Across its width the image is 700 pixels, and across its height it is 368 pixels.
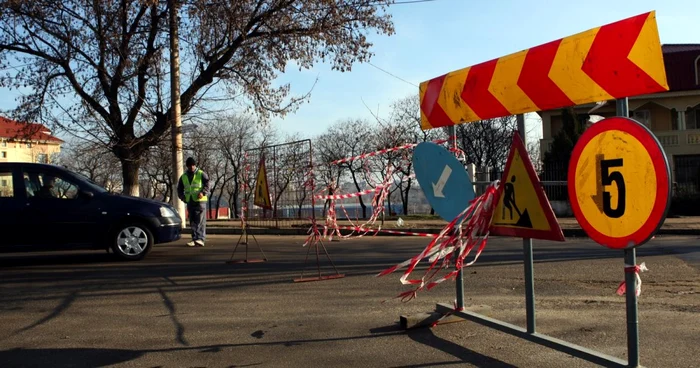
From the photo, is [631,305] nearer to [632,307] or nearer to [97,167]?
[632,307]

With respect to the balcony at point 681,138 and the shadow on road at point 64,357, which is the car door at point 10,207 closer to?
the shadow on road at point 64,357

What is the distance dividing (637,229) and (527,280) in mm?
1231

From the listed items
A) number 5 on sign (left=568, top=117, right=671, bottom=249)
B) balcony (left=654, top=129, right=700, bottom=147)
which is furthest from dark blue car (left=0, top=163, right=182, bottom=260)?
balcony (left=654, top=129, right=700, bottom=147)

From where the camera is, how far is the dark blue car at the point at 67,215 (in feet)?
32.6

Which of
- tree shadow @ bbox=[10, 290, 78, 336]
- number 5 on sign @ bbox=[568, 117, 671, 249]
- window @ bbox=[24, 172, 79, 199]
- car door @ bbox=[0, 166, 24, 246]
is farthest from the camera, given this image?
window @ bbox=[24, 172, 79, 199]

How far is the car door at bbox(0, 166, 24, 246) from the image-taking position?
9.84 metres

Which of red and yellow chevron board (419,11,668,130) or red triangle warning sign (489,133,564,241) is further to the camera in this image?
red triangle warning sign (489,133,564,241)

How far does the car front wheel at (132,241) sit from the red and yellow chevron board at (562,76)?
22.6 feet

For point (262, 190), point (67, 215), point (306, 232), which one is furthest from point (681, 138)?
point (67, 215)

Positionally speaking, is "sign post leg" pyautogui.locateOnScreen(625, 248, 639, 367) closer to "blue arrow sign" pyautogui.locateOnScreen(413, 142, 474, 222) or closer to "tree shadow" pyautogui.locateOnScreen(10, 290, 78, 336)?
"blue arrow sign" pyautogui.locateOnScreen(413, 142, 474, 222)

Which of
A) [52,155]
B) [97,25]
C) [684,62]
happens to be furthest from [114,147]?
[52,155]

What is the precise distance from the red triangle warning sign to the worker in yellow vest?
890cm

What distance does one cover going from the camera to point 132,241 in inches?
413

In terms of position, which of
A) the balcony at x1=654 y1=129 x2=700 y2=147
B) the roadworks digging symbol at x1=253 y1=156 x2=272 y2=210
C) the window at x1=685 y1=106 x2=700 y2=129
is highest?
the window at x1=685 y1=106 x2=700 y2=129
